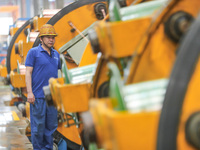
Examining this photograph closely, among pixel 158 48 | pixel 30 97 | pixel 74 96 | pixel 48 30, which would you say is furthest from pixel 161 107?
pixel 30 97

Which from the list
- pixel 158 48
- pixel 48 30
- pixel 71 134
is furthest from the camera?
pixel 71 134

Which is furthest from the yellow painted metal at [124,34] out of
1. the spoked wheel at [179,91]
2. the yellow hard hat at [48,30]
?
the yellow hard hat at [48,30]

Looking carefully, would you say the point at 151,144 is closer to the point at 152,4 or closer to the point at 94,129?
the point at 94,129

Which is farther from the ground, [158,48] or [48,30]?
[48,30]

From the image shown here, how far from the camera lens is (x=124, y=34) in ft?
6.01

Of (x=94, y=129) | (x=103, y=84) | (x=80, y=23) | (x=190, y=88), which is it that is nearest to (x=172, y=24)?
(x=190, y=88)

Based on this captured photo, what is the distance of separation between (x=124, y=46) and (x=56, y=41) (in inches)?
124

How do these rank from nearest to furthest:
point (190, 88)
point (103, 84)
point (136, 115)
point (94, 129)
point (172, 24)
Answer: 1. point (136, 115)
2. point (190, 88)
3. point (94, 129)
4. point (172, 24)
5. point (103, 84)

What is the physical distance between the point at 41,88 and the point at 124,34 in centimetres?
308

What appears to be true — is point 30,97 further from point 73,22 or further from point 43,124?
point 73,22

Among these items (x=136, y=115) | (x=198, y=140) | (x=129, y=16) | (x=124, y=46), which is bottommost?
(x=198, y=140)

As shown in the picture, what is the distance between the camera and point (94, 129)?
1.60 meters

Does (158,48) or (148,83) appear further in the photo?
(158,48)

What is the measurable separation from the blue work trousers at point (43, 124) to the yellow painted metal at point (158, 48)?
9.96 feet
